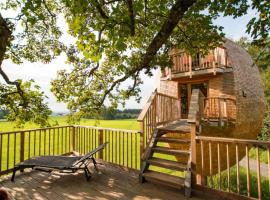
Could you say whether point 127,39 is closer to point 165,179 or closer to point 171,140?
point 171,140

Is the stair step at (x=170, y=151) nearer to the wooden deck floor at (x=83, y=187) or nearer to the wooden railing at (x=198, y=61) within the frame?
the wooden deck floor at (x=83, y=187)

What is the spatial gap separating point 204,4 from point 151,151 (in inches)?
137

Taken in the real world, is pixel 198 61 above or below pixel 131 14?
above

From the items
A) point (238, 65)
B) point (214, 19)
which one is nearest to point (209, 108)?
point (238, 65)

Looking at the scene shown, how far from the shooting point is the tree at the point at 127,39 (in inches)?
143

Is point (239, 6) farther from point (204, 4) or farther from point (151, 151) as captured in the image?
point (151, 151)

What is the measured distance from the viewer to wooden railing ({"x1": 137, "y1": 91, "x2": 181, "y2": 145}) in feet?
16.1

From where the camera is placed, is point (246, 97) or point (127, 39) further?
point (246, 97)

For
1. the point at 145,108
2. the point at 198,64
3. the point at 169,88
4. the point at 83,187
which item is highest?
the point at 198,64

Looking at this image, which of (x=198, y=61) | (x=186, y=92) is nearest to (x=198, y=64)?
(x=198, y=61)

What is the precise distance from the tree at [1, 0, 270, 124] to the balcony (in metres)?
3.83

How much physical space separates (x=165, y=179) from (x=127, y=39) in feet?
10.6

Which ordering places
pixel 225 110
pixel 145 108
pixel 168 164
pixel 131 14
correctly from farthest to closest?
pixel 225 110, pixel 145 108, pixel 168 164, pixel 131 14

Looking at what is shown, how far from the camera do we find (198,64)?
36.9 feet
